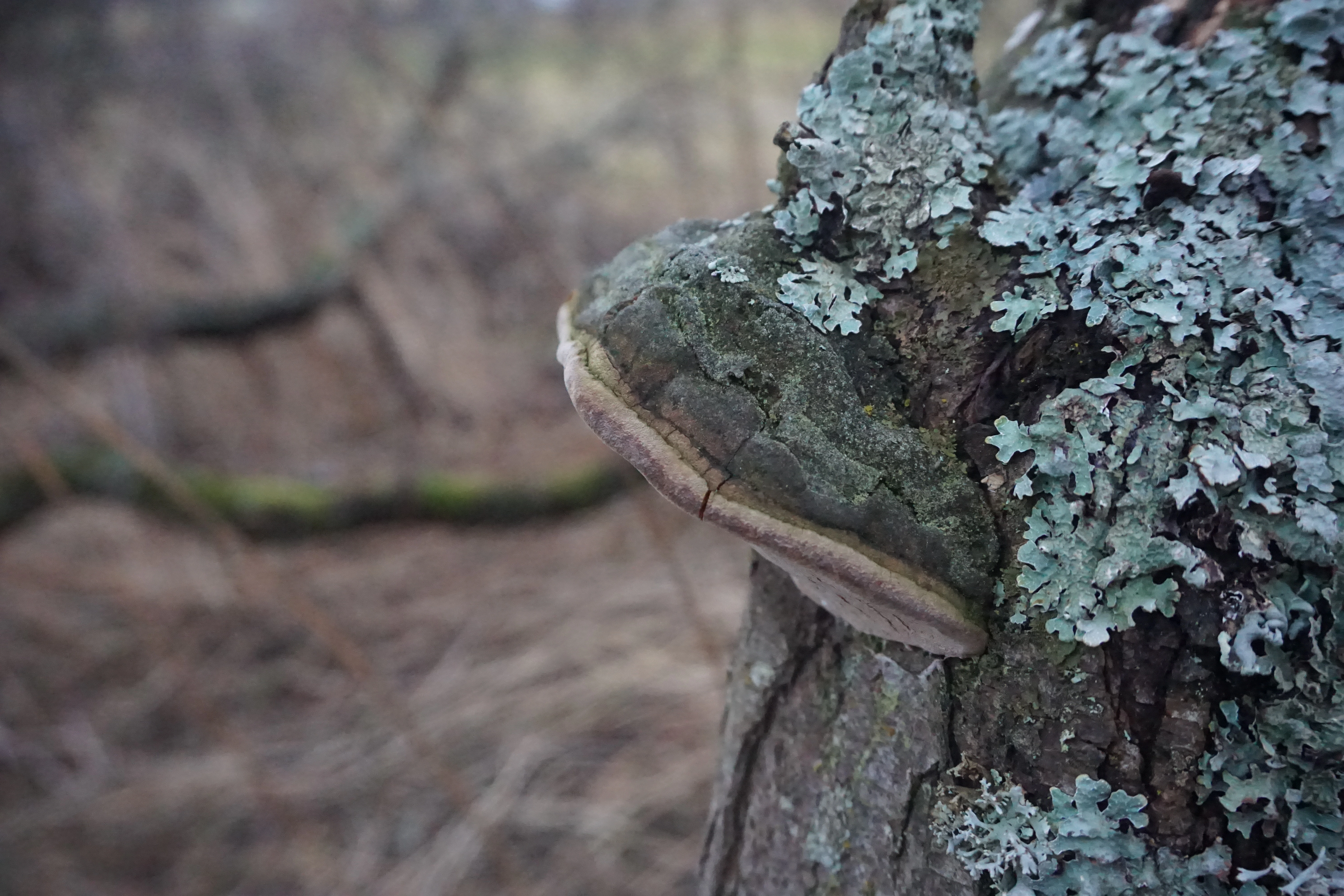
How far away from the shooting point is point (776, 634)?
73cm

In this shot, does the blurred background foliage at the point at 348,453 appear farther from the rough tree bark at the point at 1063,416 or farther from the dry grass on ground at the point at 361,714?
the rough tree bark at the point at 1063,416

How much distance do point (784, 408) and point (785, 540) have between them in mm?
97

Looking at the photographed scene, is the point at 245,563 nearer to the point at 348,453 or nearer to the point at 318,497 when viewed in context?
the point at 318,497

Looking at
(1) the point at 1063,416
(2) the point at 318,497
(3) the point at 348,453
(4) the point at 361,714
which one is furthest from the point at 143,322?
(1) the point at 1063,416

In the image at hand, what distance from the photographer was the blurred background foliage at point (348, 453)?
217 centimetres

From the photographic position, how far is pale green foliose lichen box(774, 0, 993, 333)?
23.5 inches

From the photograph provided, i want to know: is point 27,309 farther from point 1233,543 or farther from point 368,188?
point 1233,543

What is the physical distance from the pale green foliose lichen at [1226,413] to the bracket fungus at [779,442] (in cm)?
6

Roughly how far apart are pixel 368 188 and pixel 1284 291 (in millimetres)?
5192

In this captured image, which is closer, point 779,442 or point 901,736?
point 779,442

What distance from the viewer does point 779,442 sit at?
0.52 m

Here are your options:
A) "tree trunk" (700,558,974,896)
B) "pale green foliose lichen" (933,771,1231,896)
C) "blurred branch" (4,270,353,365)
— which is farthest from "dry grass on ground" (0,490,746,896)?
"pale green foliose lichen" (933,771,1231,896)

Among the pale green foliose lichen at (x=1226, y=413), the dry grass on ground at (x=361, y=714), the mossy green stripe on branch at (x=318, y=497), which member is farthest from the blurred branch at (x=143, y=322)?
the pale green foliose lichen at (x=1226, y=413)

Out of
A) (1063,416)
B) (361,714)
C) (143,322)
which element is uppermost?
(1063,416)
